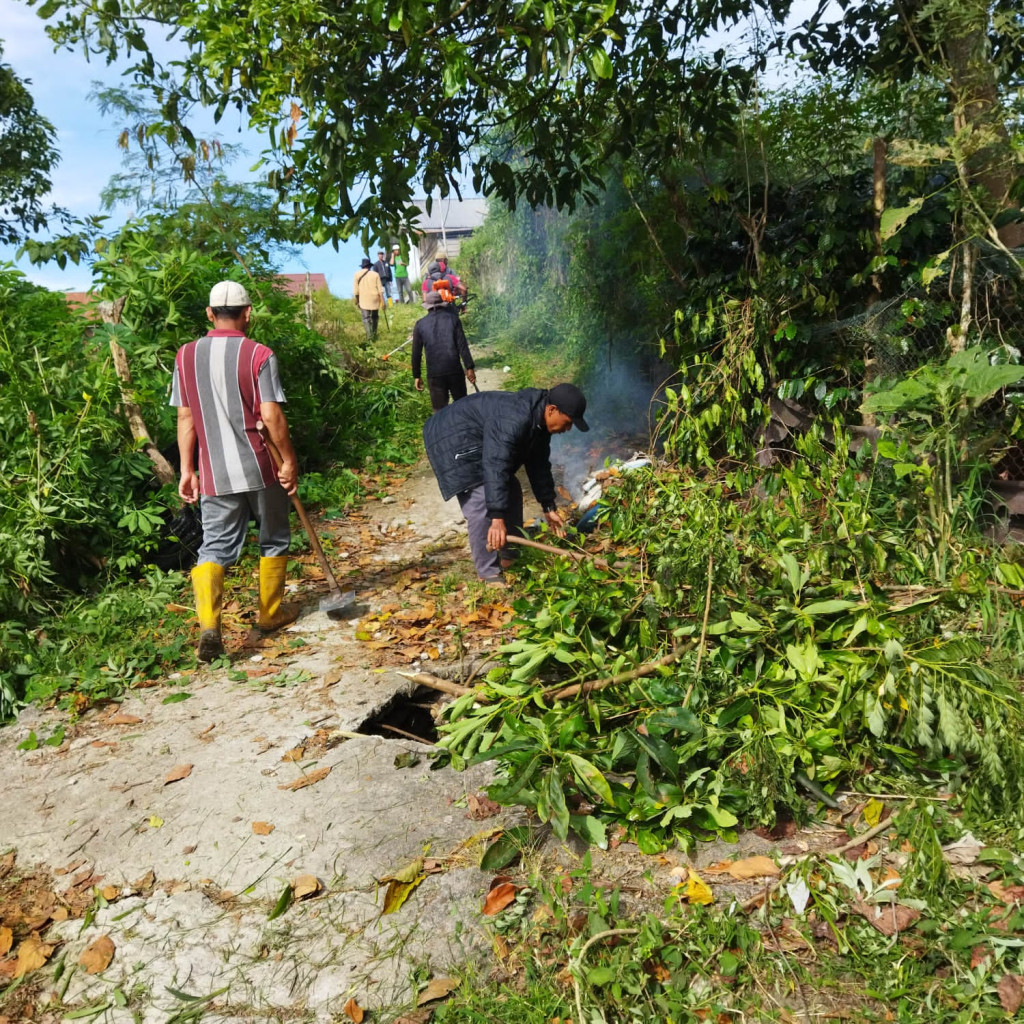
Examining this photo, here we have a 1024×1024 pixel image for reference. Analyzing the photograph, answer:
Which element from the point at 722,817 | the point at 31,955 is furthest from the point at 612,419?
the point at 31,955

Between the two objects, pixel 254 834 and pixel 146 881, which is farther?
pixel 254 834

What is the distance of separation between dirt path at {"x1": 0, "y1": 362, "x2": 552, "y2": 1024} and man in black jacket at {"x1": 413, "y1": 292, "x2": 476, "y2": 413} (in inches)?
151

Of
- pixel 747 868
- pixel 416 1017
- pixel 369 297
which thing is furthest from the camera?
pixel 369 297

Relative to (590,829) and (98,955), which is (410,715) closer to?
(590,829)

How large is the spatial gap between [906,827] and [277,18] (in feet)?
13.5

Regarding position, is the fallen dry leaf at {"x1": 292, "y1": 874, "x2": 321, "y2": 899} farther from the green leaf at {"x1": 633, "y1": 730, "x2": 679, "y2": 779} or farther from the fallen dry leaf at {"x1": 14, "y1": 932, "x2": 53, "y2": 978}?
the green leaf at {"x1": 633, "y1": 730, "x2": 679, "y2": 779}

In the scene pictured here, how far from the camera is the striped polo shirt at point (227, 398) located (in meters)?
4.81

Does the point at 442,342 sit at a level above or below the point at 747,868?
above

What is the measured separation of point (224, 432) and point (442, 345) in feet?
12.4

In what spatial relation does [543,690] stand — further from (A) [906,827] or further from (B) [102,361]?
(B) [102,361]

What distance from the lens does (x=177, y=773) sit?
3803mm

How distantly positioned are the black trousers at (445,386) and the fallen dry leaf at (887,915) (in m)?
6.59

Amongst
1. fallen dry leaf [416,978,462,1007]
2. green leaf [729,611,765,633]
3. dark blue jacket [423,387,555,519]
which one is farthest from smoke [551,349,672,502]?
fallen dry leaf [416,978,462,1007]

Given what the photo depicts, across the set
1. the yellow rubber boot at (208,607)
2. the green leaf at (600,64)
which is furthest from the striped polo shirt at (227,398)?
the green leaf at (600,64)
